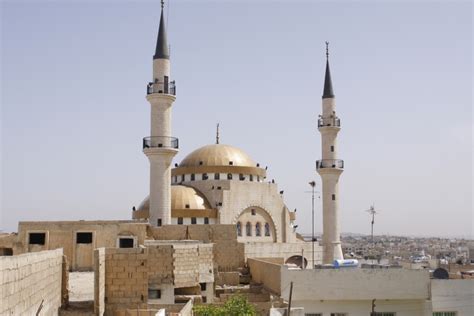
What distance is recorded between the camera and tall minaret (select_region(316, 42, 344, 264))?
3250 cm

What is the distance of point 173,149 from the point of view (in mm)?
26531

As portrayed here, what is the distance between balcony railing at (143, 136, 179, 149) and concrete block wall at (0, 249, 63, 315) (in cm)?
1506

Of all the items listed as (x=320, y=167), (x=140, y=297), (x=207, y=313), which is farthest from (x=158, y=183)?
(x=140, y=297)

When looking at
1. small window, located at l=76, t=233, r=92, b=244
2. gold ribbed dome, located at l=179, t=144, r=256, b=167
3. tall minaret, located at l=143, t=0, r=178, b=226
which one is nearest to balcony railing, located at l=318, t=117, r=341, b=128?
gold ribbed dome, located at l=179, t=144, r=256, b=167

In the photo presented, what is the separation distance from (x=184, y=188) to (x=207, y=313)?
17480 millimetres

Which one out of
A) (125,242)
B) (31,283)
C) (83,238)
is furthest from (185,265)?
(31,283)

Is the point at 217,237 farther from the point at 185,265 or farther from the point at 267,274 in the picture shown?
the point at 185,265

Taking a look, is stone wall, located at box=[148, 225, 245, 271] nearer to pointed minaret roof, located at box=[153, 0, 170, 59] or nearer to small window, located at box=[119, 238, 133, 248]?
small window, located at box=[119, 238, 133, 248]

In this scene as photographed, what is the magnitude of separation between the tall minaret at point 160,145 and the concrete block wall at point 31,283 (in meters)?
14.9

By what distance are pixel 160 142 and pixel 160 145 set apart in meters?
0.15

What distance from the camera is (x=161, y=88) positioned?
87.2 feet

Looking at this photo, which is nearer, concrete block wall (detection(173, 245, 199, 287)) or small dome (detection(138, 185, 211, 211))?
concrete block wall (detection(173, 245, 199, 287))

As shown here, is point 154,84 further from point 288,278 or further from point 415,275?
point 415,275

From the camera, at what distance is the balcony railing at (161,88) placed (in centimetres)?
2655
